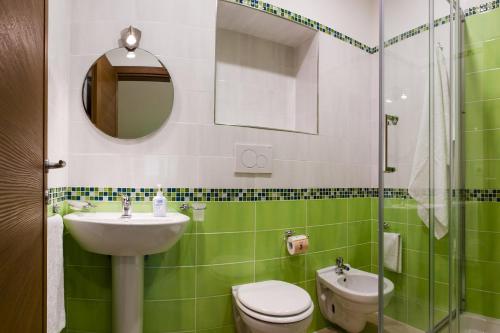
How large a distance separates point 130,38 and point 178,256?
1.24 m

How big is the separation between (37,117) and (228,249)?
1.26 metres

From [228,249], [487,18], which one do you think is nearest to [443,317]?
[228,249]

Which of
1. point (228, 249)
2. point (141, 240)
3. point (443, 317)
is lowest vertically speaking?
point (443, 317)

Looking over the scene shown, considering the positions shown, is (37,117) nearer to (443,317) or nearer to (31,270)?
(31,270)

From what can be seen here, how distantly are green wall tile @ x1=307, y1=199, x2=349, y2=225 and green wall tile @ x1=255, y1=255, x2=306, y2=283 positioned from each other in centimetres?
28

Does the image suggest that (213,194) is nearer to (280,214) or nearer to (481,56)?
(280,214)

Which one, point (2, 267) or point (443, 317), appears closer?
point (2, 267)

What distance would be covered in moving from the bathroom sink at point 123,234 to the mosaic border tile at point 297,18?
4.68ft

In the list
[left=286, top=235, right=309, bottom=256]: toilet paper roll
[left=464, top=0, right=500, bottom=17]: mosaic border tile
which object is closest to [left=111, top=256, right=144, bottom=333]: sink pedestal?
[left=286, top=235, right=309, bottom=256]: toilet paper roll

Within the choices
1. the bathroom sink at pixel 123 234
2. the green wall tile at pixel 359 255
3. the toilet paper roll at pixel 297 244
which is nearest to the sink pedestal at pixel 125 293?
the bathroom sink at pixel 123 234

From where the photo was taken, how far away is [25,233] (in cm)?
64

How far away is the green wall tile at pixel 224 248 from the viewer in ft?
5.57

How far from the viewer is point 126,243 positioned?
1295 mm

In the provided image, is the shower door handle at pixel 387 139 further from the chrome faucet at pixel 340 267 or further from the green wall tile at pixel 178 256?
the green wall tile at pixel 178 256
